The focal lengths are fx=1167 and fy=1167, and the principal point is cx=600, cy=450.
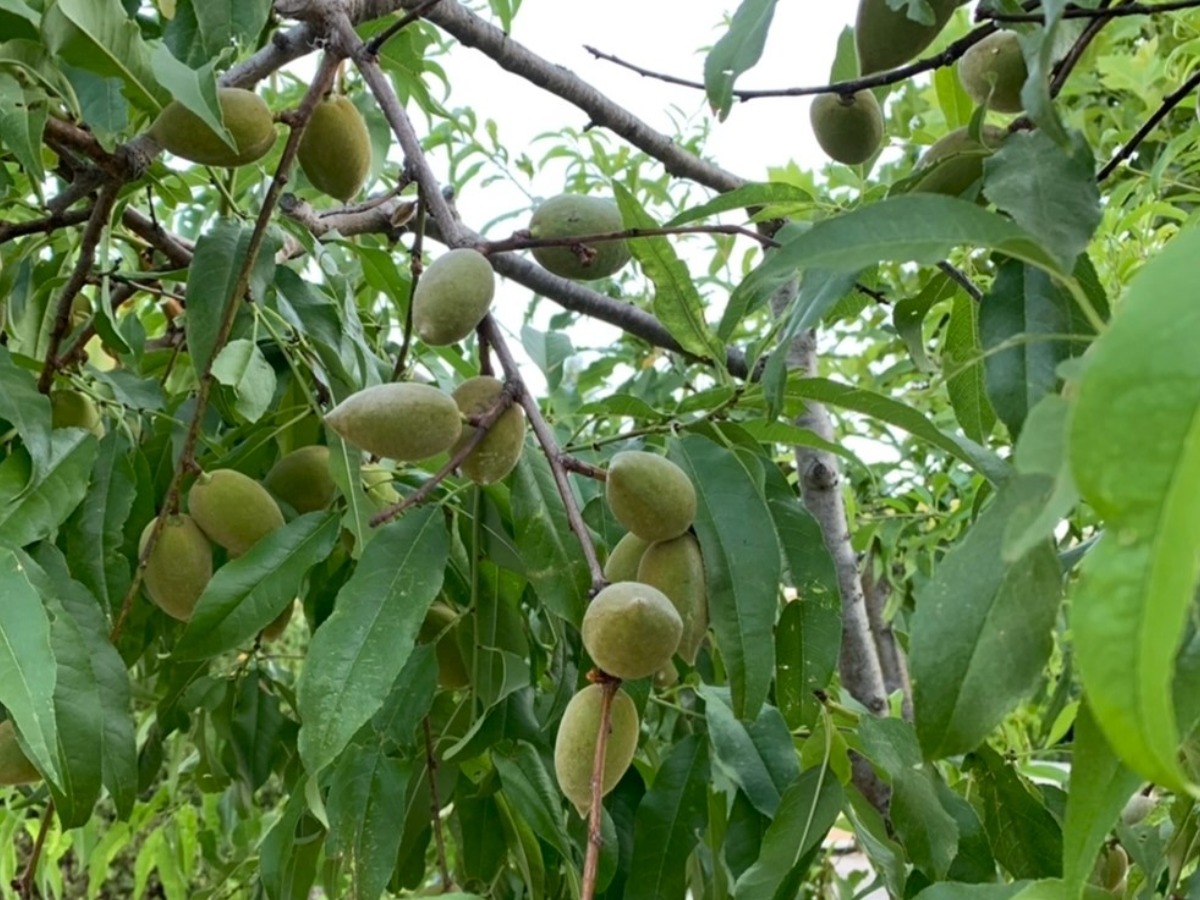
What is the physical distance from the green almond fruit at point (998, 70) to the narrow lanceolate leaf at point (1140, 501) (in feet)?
1.40

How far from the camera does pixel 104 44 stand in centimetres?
69

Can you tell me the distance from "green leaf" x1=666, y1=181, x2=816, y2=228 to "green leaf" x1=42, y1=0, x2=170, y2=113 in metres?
0.33

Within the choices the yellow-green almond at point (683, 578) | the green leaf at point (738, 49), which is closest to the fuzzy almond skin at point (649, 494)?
the yellow-green almond at point (683, 578)

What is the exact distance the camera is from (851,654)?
3.75ft

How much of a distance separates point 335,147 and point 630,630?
Answer: 487mm

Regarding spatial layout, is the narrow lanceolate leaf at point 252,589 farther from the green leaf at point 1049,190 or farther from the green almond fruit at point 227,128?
the green leaf at point 1049,190

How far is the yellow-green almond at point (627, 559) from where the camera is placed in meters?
0.68

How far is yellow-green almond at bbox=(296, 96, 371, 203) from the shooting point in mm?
857

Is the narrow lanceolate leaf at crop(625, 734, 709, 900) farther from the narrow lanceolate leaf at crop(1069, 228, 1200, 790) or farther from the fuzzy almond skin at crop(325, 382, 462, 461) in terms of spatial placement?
the narrow lanceolate leaf at crop(1069, 228, 1200, 790)

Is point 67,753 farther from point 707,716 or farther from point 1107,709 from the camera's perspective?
point 1107,709

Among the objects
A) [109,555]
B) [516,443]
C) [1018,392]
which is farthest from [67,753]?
[1018,392]

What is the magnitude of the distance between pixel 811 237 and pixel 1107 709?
0.21 meters

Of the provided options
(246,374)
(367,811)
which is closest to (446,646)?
(367,811)

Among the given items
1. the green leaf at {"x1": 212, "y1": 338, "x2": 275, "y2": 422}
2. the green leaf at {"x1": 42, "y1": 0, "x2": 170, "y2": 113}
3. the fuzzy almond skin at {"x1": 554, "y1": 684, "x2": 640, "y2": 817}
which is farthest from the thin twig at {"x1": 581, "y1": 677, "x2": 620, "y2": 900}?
the green leaf at {"x1": 42, "y1": 0, "x2": 170, "y2": 113}
